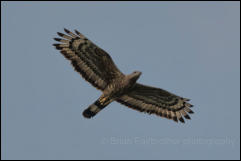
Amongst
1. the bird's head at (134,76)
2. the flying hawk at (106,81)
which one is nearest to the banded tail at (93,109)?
the flying hawk at (106,81)

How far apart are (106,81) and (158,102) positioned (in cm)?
239

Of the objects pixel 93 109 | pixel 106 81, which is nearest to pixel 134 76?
pixel 106 81

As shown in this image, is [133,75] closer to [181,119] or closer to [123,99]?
[123,99]

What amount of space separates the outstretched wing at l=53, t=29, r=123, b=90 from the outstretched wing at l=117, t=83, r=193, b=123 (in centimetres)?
112

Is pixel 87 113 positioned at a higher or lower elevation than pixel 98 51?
lower

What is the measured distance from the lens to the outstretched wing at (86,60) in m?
23.8

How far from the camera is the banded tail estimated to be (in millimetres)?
23625

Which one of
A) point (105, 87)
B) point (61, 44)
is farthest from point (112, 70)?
point (61, 44)

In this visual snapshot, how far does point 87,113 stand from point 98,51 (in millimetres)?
2356

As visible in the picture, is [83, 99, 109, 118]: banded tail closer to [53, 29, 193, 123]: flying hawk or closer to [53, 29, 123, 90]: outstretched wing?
[53, 29, 193, 123]: flying hawk

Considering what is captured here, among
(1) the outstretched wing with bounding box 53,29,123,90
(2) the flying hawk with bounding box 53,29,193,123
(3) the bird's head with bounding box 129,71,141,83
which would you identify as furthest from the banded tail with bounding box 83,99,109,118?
(3) the bird's head with bounding box 129,71,141,83

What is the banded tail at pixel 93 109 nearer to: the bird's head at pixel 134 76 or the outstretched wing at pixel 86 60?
the outstretched wing at pixel 86 60

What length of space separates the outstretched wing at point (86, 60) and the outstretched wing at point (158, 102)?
1.12 m

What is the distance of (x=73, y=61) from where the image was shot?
23.9 m
